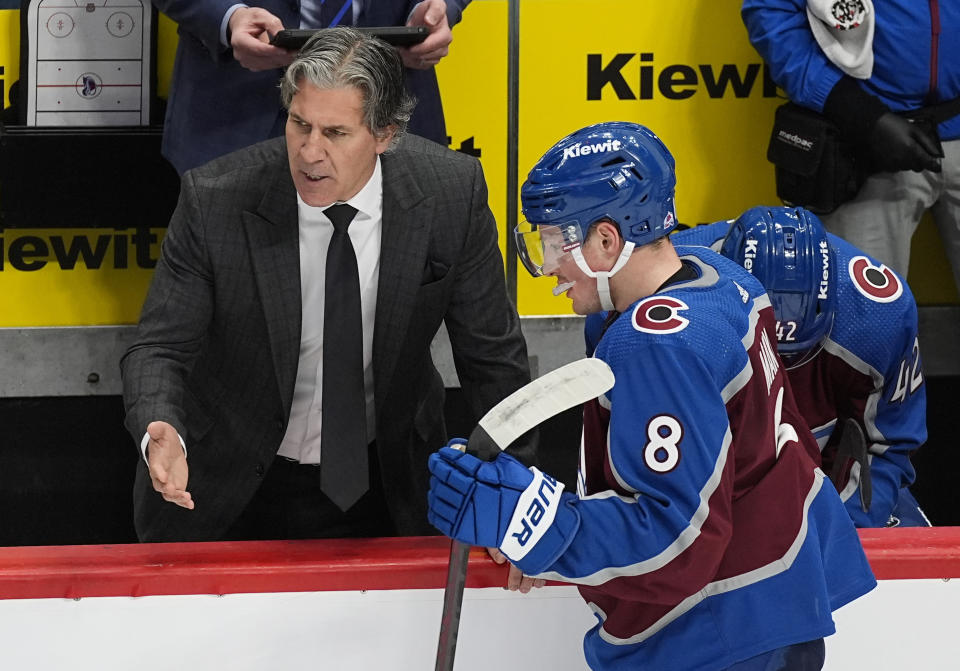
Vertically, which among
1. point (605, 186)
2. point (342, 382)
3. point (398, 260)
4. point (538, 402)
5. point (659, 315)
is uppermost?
point (605, 186)

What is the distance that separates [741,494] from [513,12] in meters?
2.39

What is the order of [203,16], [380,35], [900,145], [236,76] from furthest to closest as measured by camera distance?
1. [900,145]
2. [236,76]
3. [203,16]
4. [380,35]

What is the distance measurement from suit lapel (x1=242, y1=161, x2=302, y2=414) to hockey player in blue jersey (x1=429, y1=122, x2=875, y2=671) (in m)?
0.71

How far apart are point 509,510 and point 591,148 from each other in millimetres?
455

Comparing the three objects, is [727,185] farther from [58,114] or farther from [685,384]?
[685,384]

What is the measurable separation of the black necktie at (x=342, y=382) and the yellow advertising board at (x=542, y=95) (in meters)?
1.44

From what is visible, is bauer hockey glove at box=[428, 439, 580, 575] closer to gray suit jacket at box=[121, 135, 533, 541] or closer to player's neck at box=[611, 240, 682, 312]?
player's neck at box=[611, 240, 682, 312]

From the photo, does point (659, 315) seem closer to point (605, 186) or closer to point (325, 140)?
point (605, 186)

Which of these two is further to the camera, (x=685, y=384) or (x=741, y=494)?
(x=741, y=494)

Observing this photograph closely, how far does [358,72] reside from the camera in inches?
90.4

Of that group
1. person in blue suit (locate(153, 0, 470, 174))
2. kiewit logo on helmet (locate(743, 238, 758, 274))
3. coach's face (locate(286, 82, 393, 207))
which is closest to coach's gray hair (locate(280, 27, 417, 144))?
coach's face (locate(286, 82, 393, 207))

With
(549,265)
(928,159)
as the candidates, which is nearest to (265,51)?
(549,265)

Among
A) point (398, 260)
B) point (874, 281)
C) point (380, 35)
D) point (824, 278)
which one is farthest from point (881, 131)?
point (398, 260)

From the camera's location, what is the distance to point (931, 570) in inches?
84.0
